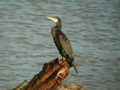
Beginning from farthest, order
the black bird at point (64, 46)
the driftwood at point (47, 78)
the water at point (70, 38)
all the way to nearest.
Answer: the water at point (70, 38) → the black bird at point (64, 46) → the driftwood at point (47, 78)

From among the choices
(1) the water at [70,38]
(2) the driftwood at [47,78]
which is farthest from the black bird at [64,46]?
(1) the water at [70,38]

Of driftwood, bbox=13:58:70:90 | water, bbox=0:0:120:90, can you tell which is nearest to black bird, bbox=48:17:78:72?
driftwood, bbox=13:58:70:90

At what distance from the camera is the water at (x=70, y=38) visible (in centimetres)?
924

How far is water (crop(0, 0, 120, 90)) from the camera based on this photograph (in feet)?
30.3

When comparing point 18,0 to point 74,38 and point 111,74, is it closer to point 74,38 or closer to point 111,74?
point 74,38

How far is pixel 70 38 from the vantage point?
11359 millimetres

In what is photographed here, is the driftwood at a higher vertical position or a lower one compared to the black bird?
lower

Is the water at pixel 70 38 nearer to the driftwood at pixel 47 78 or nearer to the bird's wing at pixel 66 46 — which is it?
the bird's wing at pixel 66 46

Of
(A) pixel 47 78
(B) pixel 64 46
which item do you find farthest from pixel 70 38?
(A) pixel 47 78

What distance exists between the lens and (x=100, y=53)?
34.8 ft

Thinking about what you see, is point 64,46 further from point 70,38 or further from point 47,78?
point 70,38

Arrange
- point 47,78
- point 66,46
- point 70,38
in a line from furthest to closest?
point 70,38, point 66,46, point 47,78

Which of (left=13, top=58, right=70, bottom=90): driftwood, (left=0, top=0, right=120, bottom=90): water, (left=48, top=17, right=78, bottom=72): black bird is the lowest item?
(left=0, top=0, right=120, bottom=90): water

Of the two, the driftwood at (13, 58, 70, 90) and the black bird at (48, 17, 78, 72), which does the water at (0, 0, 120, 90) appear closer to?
the black bird at (48, 17, 78, 72)
